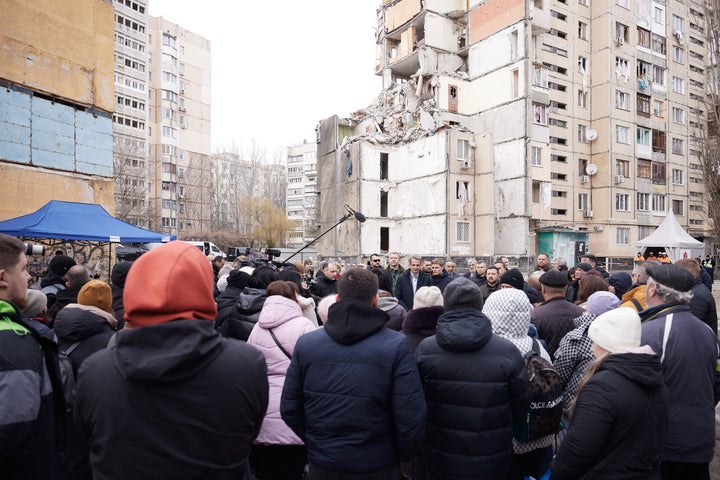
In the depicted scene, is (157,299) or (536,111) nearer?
(157,299)

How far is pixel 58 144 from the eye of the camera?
14.3 m

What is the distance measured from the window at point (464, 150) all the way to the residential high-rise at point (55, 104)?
24.4 metres

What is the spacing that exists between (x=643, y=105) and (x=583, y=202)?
12.4 metres

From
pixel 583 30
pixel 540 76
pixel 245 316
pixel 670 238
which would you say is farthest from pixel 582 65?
pixel 245 316

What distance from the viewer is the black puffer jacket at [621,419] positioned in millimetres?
2426

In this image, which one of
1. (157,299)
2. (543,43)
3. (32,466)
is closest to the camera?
(157,299)

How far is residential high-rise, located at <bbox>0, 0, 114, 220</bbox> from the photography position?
42.0 ft

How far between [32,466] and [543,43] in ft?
148

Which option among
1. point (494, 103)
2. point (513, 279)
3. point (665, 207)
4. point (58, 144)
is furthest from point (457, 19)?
point (513, 279)

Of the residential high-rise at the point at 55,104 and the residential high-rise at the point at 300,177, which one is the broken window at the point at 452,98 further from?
→ the residential high-rise at the point at 300,177

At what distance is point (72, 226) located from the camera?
34.0ft

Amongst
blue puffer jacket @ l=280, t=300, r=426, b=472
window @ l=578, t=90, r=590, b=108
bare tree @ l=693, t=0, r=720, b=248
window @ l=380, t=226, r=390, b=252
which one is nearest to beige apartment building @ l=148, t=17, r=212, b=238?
window @ l=380, t=226, r=390, b=252

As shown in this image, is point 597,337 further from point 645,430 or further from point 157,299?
point 157,299

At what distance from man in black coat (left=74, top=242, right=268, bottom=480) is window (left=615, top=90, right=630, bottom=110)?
49221 millimetres
